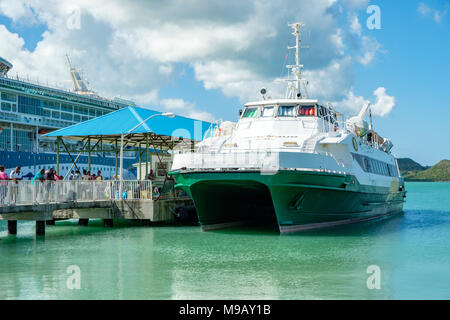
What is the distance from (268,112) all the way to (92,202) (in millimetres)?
9284

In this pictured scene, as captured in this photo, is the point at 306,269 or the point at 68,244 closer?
the point at 306,269

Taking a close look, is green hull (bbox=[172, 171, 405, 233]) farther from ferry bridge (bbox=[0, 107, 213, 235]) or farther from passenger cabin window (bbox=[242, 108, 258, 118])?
passenger cabin window (bbox=[242, 108, 258, 118])

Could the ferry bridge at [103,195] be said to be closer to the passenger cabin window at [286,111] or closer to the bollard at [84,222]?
the bollard at [84,222]

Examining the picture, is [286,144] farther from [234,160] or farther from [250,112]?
[250,112]

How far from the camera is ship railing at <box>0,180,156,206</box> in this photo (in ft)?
58.4

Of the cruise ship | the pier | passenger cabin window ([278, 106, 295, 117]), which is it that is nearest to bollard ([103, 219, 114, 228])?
the pier

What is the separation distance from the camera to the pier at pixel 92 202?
762 inches

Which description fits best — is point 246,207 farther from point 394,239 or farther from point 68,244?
point 68,244

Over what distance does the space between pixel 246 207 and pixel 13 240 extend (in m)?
10.5

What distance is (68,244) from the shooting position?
59.4 ft

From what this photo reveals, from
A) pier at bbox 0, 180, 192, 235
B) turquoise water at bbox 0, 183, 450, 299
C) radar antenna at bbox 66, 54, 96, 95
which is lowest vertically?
turquoise water at bbox 0, 183, 450, 299

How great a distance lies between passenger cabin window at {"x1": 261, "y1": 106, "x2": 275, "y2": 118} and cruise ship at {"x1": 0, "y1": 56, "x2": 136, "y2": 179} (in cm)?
3645
